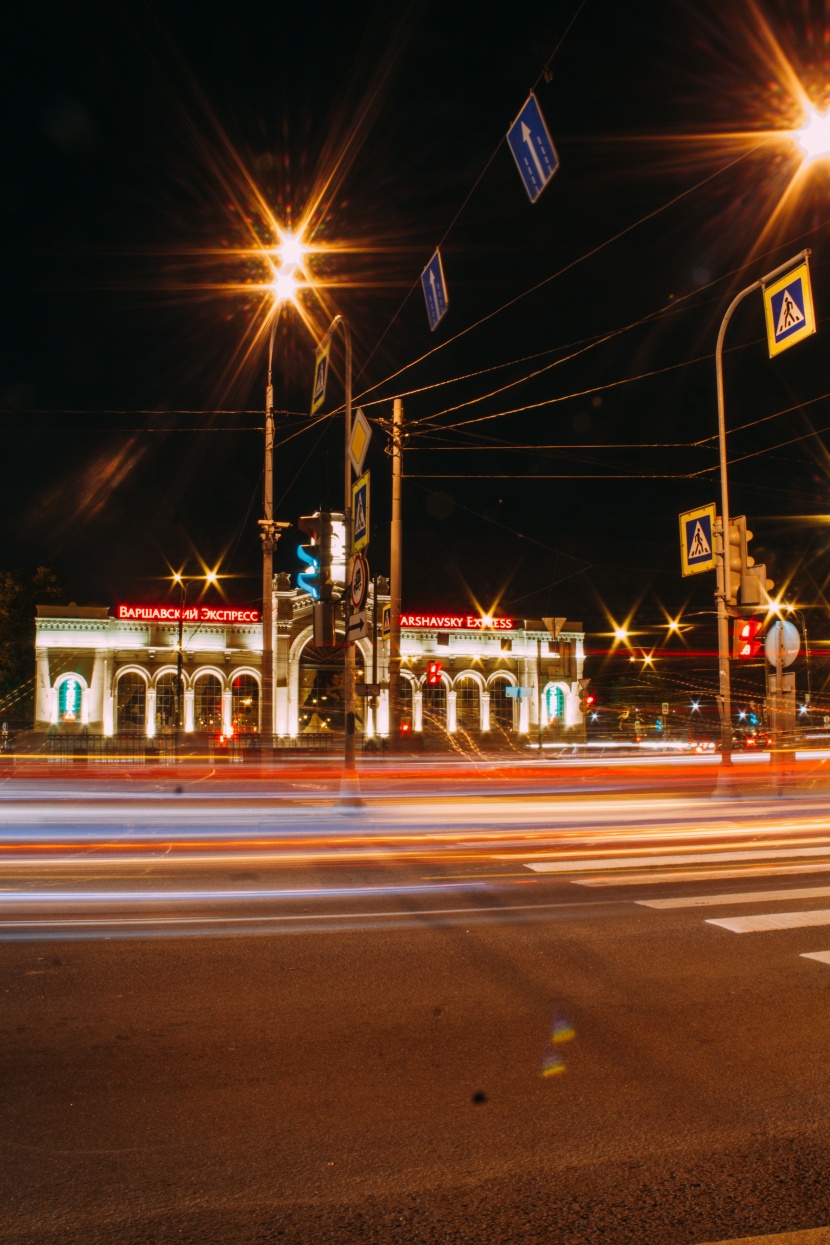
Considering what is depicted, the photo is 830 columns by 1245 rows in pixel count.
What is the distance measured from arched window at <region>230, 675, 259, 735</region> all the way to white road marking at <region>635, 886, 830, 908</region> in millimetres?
45247

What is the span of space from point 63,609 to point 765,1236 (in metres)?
52.5

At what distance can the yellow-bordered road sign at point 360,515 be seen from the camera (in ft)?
54.3

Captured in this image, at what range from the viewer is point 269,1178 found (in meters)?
3.36

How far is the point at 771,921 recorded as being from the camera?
731 centimetres

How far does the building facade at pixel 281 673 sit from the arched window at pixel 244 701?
77 mm

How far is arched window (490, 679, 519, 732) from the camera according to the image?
5606 cm

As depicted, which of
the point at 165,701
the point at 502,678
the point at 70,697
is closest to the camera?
the point at 70,697

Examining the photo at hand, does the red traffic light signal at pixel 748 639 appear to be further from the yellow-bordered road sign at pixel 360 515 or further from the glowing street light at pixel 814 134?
the glowing street light at pixel 814 134

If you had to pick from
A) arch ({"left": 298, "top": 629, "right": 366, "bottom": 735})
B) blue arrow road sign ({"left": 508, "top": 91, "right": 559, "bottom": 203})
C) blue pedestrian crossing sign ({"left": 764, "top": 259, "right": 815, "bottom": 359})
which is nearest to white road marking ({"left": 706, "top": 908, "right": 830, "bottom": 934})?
blue pedestrian crossing sign ({"left": 764, "top": 259, "right": 815, "bottom": 359})

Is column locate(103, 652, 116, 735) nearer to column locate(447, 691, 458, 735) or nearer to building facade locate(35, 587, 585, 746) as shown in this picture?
building facade locate(35, 587, 585, 746)

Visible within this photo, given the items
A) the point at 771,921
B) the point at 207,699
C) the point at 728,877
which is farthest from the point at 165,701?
the point at 771,921

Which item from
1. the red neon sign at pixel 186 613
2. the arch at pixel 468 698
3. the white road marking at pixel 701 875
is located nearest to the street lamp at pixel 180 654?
the red neon sign at pixel 186 613

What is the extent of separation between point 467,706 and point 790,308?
151 feet

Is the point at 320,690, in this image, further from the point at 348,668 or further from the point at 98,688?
the point at 348,668
